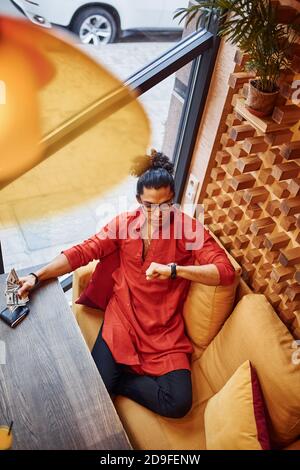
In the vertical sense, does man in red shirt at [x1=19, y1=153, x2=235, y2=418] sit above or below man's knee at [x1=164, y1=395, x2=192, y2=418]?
above

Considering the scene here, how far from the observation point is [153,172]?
75.0 inches

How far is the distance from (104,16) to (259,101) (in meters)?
1.15

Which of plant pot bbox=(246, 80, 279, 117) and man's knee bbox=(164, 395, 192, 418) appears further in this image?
man's knee bbox=(164, 395, 192, 418)

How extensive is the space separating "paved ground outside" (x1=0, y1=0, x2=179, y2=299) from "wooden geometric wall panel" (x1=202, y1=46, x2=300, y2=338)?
1.78ft

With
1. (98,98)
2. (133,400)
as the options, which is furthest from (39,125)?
(133,400)

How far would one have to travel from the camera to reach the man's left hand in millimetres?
1909

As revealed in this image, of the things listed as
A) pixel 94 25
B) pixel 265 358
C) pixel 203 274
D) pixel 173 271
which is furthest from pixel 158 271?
pixel 94 25

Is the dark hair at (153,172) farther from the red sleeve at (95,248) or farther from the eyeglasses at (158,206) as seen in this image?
the red sleeve at (95,248)

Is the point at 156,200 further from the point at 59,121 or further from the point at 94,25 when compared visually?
the point at 94,25

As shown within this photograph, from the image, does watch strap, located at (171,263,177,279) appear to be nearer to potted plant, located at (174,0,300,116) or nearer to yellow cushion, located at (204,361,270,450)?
yellow cushion, located at (204,361,270,450)

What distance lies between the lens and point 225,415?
1.72 metres

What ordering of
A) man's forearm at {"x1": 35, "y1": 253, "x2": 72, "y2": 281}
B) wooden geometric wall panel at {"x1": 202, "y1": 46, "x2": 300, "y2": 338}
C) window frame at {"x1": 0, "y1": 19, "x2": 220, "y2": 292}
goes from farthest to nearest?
1. window frame at {"x1": 0, "y1": 19, "x2": 220, "y2": 292}
2. man's forearm at {"x1": 35, "y1": 253, "x2": 72, "y2": 281}
3. wooden geometric wall panel at {"x1": 202, "y1": 46, "x2": 300, "y2": 338}

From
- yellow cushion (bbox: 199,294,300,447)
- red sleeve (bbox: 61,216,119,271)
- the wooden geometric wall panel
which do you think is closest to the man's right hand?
red sleeve (bbox: 61,216,119,271)
